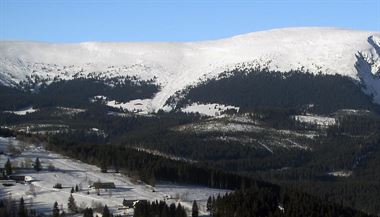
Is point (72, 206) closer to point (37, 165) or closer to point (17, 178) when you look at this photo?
point (17, 178)

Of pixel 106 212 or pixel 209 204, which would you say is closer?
pixel 106 212

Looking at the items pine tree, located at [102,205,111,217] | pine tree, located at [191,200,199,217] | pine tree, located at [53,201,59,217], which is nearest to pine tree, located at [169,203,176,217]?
Answer: pine tree, located at [191,200,199,217]

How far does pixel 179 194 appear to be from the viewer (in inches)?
5945

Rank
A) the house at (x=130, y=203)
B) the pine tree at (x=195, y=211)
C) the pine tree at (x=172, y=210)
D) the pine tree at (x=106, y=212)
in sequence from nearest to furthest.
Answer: the pine tree at (x=106, y=212) < the pine tree at (x=172, y=210) < the pine tree at (x=195, y=211) < the house at (x=130, y=203)

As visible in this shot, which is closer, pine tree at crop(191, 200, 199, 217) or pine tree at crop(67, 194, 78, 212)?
pine tree at crop(191, 200, 199, 217)

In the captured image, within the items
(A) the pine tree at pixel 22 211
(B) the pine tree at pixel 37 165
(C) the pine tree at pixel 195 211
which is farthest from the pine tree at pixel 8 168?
(C) the pine tree at pixel 195 211

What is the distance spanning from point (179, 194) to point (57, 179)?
22457 millimetres

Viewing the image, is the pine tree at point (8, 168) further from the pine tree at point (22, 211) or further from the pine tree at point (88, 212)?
the pine tree at point (88, 212)

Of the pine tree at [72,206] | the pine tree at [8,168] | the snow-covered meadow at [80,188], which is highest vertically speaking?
the pine tree at [8,168]

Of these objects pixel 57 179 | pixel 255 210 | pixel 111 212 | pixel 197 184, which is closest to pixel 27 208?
pixel 111 212

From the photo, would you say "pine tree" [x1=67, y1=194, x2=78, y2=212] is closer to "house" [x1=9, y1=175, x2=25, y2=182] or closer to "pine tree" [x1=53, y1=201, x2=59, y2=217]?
"pine tree" [x1=53, y1=201, x2=59, y2=217]

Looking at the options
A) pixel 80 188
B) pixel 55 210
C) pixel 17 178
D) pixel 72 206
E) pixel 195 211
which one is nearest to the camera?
pixel 55 210

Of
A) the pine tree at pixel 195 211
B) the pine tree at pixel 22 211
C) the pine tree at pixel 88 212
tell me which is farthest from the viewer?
the pine tree at pixel 195 211

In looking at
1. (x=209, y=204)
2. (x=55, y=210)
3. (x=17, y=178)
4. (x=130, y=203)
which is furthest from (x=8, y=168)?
(x=209, y=204)
